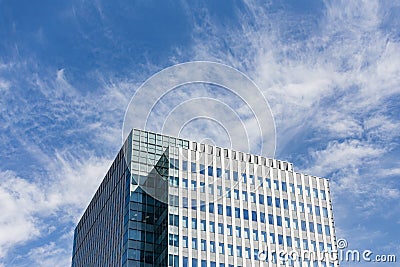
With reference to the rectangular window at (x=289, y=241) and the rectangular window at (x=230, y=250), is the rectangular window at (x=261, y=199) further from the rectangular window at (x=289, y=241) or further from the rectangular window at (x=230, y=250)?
the rectangular window at (x=230, y=250)

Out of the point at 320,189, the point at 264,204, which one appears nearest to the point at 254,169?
the point at 264,204

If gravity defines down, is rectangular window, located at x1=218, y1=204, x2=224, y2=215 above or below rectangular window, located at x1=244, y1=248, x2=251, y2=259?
above

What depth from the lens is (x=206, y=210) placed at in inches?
3824

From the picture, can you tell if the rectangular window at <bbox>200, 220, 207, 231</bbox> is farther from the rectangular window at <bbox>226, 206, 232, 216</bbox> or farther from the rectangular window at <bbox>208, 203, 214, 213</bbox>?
the rectangular window at <bbox>226, 206, 232, 216</bbox>

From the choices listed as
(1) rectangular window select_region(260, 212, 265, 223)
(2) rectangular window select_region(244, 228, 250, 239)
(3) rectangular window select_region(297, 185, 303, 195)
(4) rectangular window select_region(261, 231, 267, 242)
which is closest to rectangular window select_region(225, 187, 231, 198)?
(2) rectangular window select_region(244, 228, 250, 239)

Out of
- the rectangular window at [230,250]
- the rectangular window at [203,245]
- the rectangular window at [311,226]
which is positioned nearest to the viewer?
the rectangular window at [203,245]

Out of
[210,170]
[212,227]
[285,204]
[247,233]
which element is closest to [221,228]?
[212,227]

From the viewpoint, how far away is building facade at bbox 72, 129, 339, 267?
310 feet

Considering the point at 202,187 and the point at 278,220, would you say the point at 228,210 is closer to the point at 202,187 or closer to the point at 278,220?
the point at 202,187

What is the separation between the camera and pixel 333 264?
106m

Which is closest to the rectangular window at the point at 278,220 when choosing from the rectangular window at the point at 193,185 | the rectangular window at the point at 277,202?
the rectangular window at the point at 277,202

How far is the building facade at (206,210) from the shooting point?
94.5 metres

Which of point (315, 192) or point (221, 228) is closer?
point (221, 228)

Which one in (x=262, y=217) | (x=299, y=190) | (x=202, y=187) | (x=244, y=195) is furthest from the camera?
(x=299, y=190)
